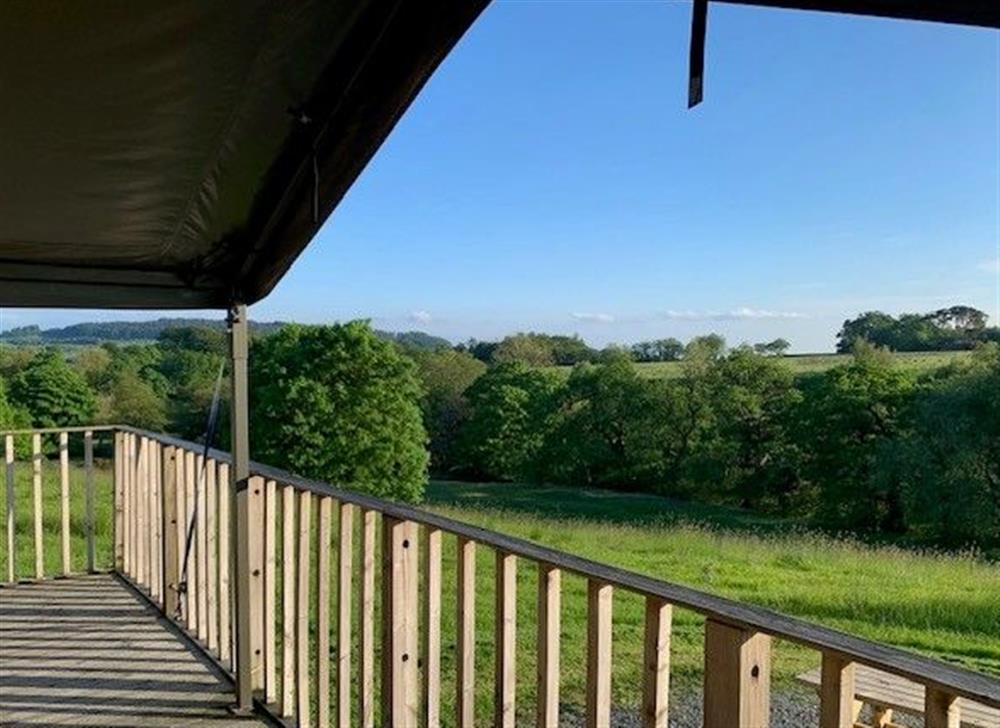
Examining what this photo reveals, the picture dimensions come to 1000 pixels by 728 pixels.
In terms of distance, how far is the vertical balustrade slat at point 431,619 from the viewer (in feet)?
6.65

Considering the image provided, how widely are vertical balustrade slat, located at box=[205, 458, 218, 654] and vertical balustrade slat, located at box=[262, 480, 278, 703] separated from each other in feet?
1.72

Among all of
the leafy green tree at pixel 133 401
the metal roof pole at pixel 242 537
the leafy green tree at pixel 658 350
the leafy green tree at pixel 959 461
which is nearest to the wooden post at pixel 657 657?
the metal roof pole at pixel 242 537

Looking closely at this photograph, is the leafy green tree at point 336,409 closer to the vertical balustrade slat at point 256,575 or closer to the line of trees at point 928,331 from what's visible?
the line of trees at point 928,331

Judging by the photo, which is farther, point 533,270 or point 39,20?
point 533,270

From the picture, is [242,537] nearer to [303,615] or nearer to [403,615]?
[303,615]

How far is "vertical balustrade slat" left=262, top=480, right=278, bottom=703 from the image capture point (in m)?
2.86

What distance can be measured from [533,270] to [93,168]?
92.3 feet

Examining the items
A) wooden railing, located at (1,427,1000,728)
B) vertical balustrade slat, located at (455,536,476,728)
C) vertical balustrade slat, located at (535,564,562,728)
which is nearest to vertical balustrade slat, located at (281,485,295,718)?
wooden railing, located at (1,427,1000,728)

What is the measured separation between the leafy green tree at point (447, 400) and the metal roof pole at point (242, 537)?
20.9 meters

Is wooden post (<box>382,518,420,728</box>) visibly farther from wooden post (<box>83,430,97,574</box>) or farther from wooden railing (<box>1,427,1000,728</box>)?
wooden post (<box>83,430,97,574</box>)

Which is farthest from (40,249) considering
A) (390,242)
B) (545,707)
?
(390,242)

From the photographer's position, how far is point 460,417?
24344 millimetres

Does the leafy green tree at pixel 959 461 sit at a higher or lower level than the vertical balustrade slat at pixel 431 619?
lower

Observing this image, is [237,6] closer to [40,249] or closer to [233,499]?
[40,249]
